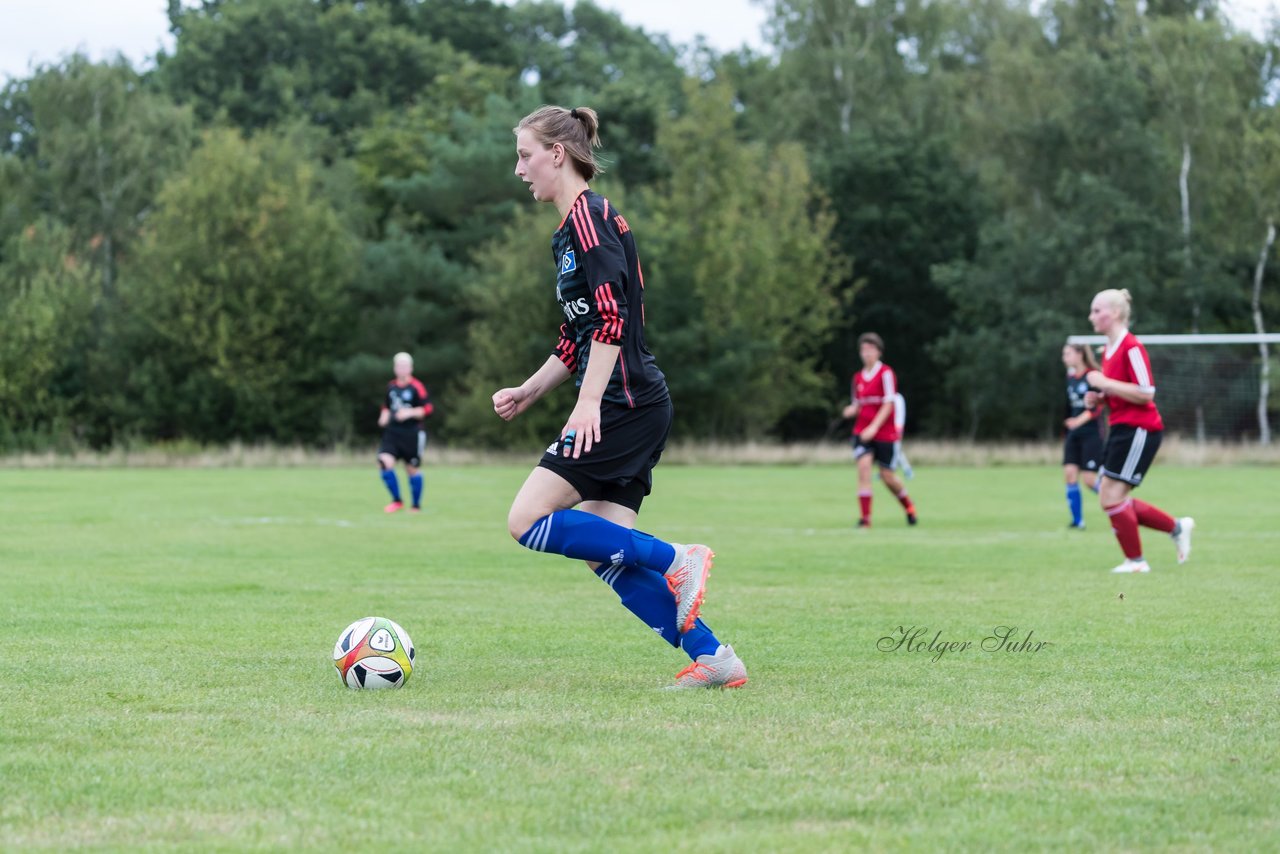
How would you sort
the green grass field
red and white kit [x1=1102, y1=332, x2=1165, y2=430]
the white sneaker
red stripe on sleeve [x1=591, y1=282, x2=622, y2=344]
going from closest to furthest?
the green grass field → red stripe on sleeve [x1=591, y1=282, x2=622, y2=344] → red and white kit [x1=1102, y1=332, x2=1165, y2=430] → the white sneaker

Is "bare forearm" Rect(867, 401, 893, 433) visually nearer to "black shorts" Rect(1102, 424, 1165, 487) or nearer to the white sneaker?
the white sneaker

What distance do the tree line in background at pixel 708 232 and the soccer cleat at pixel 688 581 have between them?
120ft

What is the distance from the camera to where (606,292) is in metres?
5.47

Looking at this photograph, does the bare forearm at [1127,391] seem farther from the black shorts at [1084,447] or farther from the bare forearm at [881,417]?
the bare forearm at [881,417]

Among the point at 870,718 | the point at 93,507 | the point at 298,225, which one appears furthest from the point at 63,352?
the point at 870,718

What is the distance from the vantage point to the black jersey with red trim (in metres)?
5.50

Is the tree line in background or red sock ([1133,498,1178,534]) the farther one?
the tree line in background

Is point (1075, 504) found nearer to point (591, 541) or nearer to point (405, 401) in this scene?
point (405, 401)

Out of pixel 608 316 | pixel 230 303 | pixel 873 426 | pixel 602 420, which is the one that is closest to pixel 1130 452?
pixel 873 426

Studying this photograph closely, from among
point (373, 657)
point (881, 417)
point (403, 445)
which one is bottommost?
point (403, 445)

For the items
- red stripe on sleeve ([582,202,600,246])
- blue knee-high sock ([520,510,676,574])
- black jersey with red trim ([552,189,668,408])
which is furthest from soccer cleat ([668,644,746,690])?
red stripe on sleeve ([582,202,600,246])

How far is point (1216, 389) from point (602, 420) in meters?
36.0

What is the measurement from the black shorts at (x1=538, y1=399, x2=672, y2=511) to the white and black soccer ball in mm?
936

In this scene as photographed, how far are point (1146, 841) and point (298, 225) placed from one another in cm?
4266
